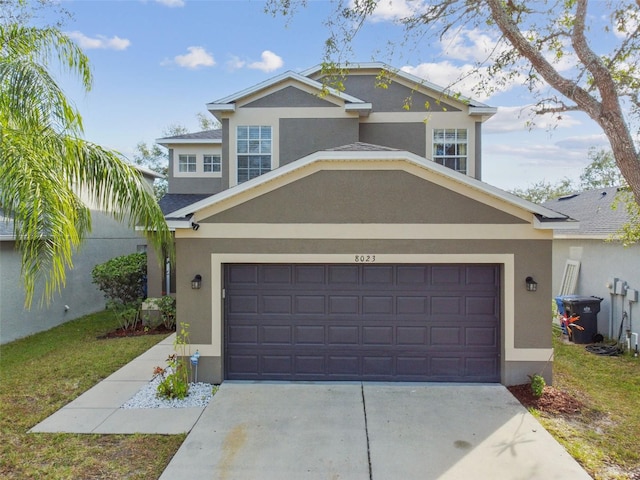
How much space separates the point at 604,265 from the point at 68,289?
17.2 meters

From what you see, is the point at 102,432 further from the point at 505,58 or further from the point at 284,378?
the point at 505,58

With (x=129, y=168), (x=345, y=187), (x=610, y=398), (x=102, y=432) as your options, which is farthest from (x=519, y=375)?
(x=129, y=168)

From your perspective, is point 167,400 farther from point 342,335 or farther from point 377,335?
point 377,335

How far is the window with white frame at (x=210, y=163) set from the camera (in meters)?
15.2

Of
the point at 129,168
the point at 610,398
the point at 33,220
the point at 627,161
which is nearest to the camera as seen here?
the point at 33,220

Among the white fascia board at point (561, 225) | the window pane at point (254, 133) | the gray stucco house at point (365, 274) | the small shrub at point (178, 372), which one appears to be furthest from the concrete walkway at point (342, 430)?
the window pane at point (254, 133)

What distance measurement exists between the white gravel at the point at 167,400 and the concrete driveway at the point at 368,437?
24cm

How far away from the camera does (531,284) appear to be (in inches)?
308

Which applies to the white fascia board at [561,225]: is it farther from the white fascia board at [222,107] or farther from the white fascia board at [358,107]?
the white fascia board at [222,107]

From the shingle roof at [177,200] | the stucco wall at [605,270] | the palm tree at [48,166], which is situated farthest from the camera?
the shingle roof at [177,200]

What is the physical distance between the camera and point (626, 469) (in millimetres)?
5367

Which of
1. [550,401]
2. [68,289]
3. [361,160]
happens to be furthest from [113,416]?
[68,289]

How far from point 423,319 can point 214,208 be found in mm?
4591

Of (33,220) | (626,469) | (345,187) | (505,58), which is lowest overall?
(626,469)
